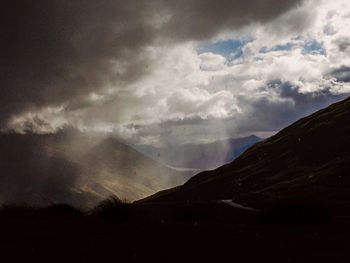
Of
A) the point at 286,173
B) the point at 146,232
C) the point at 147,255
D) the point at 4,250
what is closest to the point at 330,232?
the point at 146,232

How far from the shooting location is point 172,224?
16047 millimetres

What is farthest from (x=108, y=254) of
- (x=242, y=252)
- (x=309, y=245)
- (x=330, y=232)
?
(x=330, y=232)

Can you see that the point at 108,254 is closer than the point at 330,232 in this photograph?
Yes

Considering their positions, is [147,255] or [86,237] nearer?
[147,255]

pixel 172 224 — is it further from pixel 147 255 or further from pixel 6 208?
pixel 6 208

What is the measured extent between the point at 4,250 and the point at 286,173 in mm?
178064

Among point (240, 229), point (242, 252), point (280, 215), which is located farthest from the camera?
point (280, 215)

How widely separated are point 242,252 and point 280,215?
7.43m

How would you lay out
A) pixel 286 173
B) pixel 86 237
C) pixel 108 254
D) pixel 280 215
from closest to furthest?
pixel 108 254 < pixel 86 237 < pixel 280 215 < pixel 286 173

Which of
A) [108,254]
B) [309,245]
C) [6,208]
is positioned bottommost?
[309,245]

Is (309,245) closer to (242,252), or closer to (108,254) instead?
(242,252)

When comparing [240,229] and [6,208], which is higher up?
[6,208]

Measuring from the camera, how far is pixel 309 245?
41.9 feet

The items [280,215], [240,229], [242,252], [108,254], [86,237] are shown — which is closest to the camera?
[108,254]
